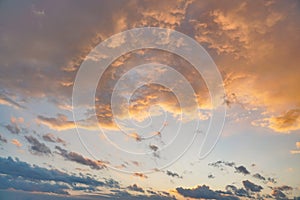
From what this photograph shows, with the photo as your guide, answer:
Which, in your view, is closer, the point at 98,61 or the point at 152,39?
the point at 152,39

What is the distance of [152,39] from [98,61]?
3.59 metres

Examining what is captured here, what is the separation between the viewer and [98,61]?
60.0ft

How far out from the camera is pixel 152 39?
16.8m

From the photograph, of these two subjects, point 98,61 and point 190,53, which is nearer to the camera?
point 190,53

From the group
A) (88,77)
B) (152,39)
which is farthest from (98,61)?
(152,39)

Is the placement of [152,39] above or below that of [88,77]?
above

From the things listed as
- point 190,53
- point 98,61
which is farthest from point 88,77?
point 190,53

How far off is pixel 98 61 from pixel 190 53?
5.33m

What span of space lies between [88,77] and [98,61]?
1.37m

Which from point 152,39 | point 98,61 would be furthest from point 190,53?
point 98,61

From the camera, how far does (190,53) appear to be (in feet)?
56.3

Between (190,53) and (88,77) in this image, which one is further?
(88,77)

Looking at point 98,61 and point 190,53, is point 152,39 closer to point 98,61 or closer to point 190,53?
point 190,53

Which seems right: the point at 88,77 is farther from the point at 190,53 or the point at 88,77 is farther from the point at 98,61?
the point at 190,53
